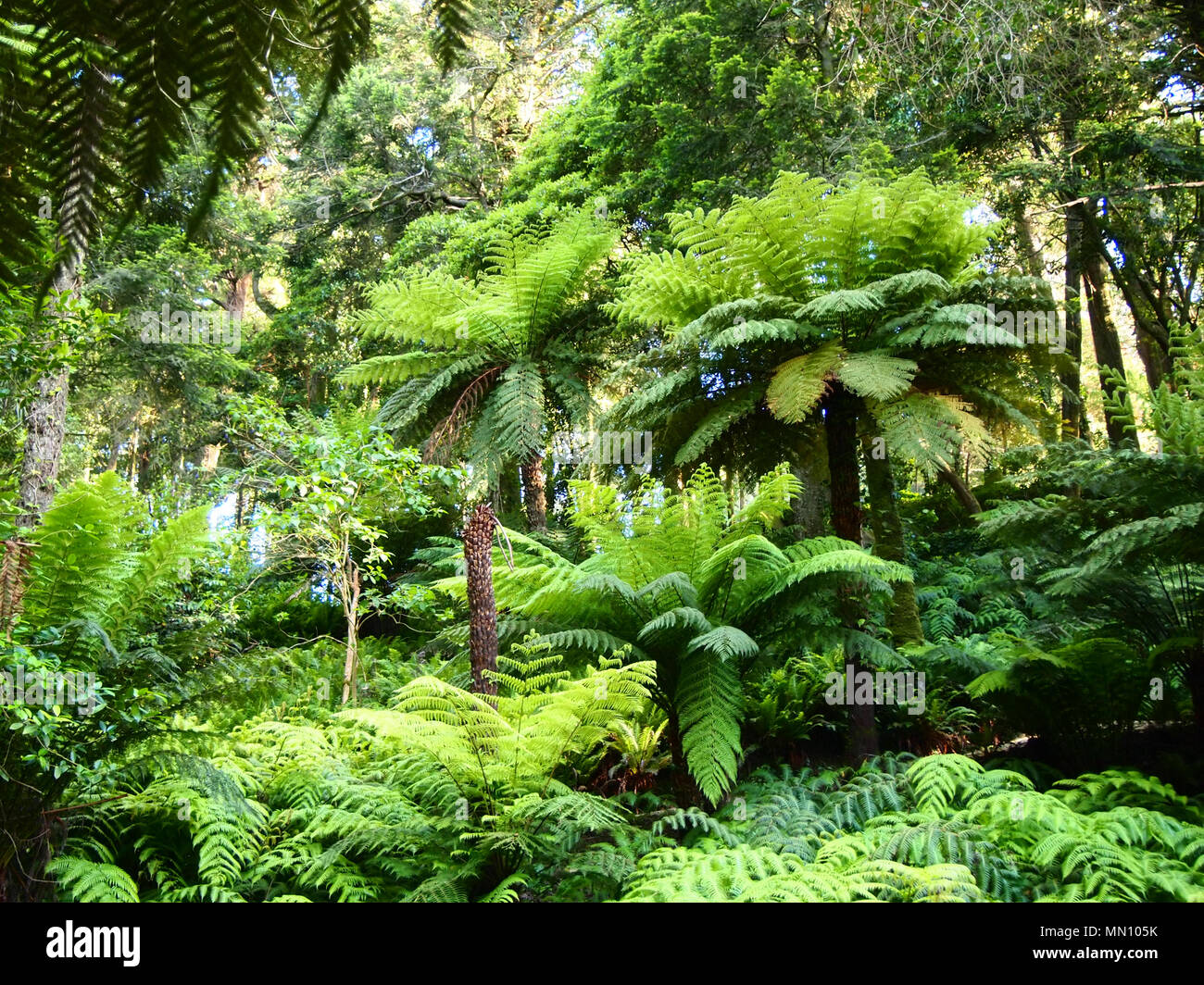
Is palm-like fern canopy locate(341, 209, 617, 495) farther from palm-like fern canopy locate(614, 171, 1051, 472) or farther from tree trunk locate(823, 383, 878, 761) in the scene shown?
tree trunk locate(823, 383, 878, 761)

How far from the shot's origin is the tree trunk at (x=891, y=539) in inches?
185

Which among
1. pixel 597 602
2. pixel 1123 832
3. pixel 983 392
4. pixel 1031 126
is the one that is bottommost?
pixel 1123 832

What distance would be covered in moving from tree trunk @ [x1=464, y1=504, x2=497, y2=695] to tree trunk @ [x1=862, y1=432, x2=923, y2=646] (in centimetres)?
228

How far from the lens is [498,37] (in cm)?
66

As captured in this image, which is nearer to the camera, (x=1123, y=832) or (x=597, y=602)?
(x=1123, y=832)

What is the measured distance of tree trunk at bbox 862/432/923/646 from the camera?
469cm

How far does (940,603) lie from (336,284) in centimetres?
743

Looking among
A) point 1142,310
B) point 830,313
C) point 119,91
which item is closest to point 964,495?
point 1142,310

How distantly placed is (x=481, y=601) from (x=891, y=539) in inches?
96.6

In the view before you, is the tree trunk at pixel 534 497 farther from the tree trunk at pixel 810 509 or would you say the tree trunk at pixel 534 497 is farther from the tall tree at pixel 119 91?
the tall tree at pixel 119 91

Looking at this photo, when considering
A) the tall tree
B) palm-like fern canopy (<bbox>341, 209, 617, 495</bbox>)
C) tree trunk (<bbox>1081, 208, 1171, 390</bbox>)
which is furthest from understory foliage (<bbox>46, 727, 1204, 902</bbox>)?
tree trunk (<bbox>1081, 208, 1171, 390</bbox>)

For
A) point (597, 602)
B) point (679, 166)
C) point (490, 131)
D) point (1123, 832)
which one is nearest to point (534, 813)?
point (597, 602)

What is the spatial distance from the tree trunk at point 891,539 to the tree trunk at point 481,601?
Result: 2.28 metres
